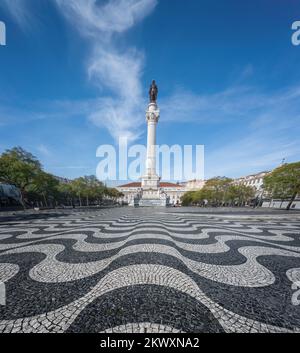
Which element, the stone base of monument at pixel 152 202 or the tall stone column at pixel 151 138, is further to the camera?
the tall stone column at pixel 151 138

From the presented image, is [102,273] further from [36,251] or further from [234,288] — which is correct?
[36,251]

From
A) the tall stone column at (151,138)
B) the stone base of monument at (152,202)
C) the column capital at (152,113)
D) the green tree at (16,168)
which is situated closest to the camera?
the green tree at (16,168)

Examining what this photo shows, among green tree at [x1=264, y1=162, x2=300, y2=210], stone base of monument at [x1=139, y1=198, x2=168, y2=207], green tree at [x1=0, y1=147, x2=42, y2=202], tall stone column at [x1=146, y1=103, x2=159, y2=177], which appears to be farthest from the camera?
tall stone column at [x1=146, y1=103, x2=159, y2=177]

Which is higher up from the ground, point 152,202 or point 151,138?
point 151,138

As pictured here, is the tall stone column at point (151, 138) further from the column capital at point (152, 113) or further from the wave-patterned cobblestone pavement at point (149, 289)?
the wave-patterned cobblestone pavement at point (149, 289)

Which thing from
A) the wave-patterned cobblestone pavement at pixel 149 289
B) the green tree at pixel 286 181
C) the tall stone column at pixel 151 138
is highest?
the tall stone column at pixel 151 138

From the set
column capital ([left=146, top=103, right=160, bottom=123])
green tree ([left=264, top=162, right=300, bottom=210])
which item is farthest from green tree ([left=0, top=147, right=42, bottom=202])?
green tree ([left=264, top=162, right=300, bottom=210])

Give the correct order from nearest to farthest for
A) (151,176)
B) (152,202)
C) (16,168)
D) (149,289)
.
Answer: (149,289)
(16,168)
(152,202)
(151,176)

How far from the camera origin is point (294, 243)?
6.02 meters

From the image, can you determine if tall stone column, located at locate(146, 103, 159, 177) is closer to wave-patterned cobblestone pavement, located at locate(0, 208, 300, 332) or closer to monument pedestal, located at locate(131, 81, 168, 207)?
monument pedestal, located at locate(131, 81, 168, 207)

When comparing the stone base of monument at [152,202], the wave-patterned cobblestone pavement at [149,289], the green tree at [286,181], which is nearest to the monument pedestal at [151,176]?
the stone base of monument at [152,202]

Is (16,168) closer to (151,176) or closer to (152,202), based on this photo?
(152,202)

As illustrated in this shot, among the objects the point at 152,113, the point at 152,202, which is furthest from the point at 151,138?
the point at 152,202
